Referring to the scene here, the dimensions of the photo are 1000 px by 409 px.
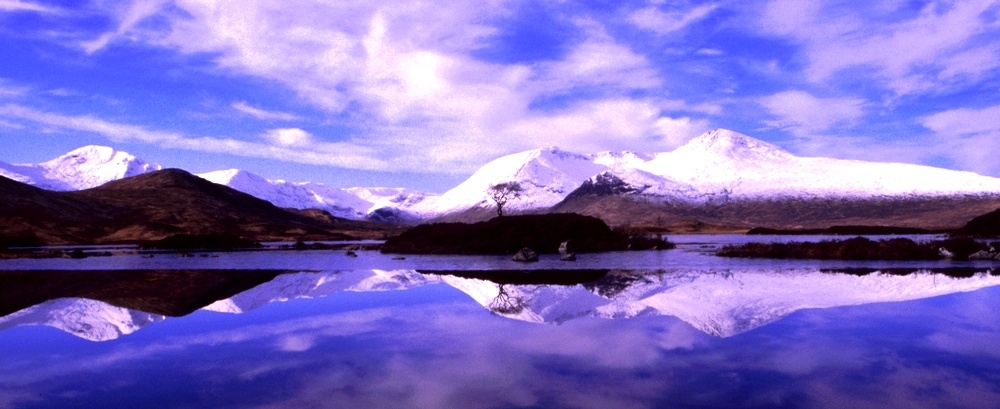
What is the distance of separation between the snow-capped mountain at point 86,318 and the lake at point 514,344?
10cm

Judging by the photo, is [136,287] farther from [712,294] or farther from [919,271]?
[919,271]

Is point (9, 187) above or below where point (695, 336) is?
above

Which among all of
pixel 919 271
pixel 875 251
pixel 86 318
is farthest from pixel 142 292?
pixel 875 251

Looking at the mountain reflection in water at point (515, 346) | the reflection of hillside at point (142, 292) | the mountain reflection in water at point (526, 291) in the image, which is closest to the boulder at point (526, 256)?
the mountain reflection in water at point (526, 291)

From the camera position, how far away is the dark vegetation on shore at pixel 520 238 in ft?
218

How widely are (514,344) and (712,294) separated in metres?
12.3

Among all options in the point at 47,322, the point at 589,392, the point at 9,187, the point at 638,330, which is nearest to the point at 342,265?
the point at 47,322

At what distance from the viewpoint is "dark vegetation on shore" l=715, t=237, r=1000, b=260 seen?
45.8 m

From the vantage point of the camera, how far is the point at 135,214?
150 meters

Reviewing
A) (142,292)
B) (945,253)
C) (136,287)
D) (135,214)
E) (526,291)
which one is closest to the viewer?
(526,291)

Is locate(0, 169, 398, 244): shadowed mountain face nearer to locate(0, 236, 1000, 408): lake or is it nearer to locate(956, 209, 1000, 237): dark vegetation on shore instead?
locate(0, 236, 1000, 408): lake

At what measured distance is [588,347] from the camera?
16.3 metres

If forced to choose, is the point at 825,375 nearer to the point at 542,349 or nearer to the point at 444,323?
the point at 542,349

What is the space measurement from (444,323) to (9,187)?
148m
